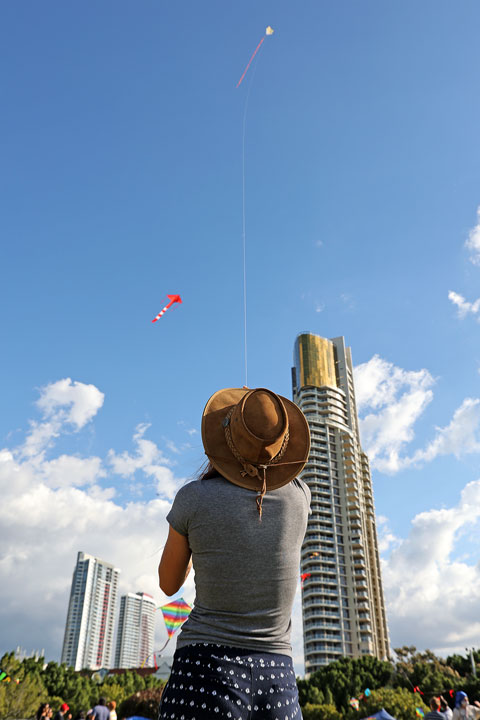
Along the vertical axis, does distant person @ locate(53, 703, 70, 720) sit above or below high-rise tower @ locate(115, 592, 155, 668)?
below

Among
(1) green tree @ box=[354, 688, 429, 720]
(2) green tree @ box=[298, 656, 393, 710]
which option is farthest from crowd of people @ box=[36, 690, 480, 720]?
(2) green tree @ box=[298, 656, 393, 710]

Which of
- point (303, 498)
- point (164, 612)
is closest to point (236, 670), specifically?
point (303, 498)

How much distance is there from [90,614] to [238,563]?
145507 mm

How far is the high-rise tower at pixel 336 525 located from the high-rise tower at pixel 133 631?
6961 cm

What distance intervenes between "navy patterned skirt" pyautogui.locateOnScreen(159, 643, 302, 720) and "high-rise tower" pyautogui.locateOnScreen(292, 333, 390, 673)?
8105cm

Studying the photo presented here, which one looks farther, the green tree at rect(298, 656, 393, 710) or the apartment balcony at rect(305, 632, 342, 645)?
the apartment balcony at rect(305, 632, 342, 645)

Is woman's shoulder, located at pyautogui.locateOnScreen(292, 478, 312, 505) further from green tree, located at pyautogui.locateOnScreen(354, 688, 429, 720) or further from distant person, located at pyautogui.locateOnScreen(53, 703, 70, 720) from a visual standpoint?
green tree, located at pyautogui.locateOnScreen(354, 688, 429, 720)

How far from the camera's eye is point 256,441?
5.92 ft

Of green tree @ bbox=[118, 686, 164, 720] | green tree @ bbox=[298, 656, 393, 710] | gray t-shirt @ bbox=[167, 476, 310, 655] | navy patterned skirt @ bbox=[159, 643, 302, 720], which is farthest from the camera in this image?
green tree @ bbox=[298, 656, 393, 710]

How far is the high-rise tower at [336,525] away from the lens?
254 ft

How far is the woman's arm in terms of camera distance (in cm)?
186

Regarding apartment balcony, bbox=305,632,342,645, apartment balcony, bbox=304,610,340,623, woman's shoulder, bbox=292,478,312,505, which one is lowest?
woman's shoulder, bbox=292,478,312,505

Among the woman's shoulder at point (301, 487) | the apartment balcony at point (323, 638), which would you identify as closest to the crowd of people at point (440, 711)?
the woman's shoulder at point (301, 487)

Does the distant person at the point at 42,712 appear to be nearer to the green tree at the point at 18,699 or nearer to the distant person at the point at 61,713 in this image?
the distant person at the point at 61,713
